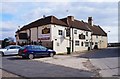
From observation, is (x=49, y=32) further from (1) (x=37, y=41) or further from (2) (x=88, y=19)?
(2) (x=88, y=19)

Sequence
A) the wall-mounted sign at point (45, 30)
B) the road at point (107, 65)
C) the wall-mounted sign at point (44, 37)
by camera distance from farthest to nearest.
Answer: the wall-mounted sign at point (45, 30) < the wall-mounted sign at point (44, 37) < the road at point (107, 65)

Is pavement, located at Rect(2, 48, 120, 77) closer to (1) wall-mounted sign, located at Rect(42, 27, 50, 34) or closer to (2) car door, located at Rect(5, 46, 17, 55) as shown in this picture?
(2) car door, located at Rect(5, 46, 17, 55)

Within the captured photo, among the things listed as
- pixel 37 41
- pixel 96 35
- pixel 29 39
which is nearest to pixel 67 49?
pixel 37 41

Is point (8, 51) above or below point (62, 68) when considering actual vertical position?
above

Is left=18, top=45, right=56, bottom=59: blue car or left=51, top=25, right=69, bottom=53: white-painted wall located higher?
left=51, top=25, right=69, bottom=53: white-painted wall

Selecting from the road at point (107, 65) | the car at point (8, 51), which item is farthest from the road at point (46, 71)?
the car at point (8, 51)

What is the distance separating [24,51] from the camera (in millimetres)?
26000

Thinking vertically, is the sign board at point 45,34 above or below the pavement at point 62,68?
above

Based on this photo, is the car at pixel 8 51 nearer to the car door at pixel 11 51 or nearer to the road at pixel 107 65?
the car door at pixel 11 51

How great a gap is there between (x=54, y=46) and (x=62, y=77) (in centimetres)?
2942

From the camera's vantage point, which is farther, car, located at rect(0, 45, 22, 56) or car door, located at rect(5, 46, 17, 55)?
car door, located at rect(5, 46, 17, 55)

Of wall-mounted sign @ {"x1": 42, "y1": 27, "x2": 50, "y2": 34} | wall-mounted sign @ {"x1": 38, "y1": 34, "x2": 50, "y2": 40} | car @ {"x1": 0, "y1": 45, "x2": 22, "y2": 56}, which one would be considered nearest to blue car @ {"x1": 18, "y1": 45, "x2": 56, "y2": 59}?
car @ {"x1": 0, "y1": 45, "x2": 22, "y2": 56}

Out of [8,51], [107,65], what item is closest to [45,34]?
[8,51]

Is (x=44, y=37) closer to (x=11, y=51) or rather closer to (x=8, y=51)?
(x=11, y=51)
